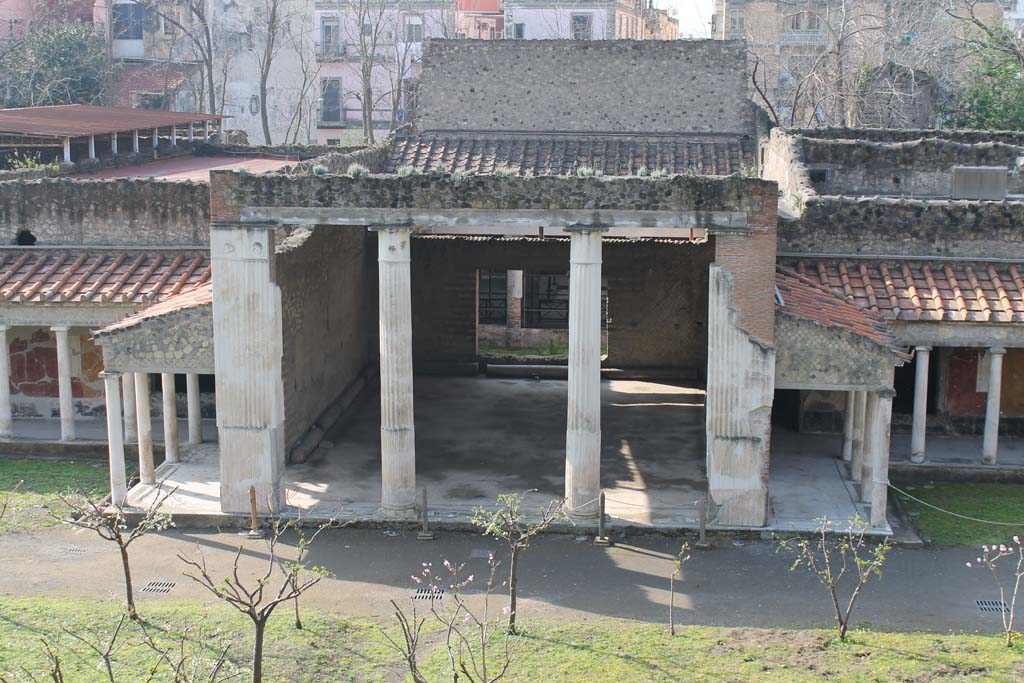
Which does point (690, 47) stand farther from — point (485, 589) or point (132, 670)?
point (132, 670)

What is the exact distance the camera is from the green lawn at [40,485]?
19109 millimetres

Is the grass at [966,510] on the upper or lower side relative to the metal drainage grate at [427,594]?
upper

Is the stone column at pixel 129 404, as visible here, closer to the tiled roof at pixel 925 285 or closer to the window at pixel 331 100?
the tiled roof at pixel 925 285

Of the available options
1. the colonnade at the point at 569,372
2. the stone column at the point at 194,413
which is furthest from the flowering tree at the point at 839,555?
the stone column at the point at 194,413

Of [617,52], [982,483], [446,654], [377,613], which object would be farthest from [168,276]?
[982,483]

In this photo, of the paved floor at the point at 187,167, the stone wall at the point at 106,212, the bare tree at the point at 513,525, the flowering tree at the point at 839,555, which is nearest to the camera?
the bare tree at the point at 513,525

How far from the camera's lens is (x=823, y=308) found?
19.2 m

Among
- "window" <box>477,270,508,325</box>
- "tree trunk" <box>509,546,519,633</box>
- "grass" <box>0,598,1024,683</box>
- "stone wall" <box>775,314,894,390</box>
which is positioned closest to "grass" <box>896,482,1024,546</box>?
"stone wall" <box>775,314,894,390</box>

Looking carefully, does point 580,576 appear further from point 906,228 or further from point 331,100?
point 331,100

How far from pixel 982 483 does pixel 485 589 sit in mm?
9054

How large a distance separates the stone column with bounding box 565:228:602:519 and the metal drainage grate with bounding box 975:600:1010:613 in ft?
17.2

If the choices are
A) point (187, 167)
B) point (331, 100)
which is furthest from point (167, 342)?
point (331, 100)

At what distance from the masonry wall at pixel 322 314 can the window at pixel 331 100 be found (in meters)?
26.7

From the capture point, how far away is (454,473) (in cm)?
2114
